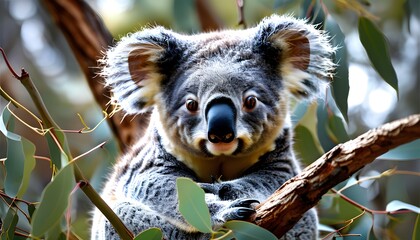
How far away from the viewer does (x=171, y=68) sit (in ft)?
8.61

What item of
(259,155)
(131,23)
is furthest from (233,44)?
(131,23)

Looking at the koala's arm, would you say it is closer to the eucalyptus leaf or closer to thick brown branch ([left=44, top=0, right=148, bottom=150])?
the eucalyptus leaf

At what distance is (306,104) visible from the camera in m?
2.91

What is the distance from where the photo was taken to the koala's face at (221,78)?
2340 mm

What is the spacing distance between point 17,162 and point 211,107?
26.1 inches

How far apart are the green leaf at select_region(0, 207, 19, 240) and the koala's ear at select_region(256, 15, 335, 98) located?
1114 millimetres

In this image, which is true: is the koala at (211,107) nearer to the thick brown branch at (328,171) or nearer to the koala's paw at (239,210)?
the koala's paw at (239,210)

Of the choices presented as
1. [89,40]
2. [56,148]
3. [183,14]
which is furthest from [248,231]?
[89,40]

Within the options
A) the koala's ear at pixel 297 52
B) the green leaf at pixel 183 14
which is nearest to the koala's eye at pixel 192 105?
the koala's ear at pixel 297 52

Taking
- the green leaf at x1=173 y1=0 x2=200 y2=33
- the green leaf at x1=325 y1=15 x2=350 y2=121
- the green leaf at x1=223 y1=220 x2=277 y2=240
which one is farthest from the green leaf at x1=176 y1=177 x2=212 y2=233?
the green leaf at x1=173 y1=0 x2=200 y2=33

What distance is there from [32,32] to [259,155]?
581 centimetres

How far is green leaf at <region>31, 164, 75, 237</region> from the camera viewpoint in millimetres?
1639

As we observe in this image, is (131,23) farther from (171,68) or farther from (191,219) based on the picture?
(191,219)

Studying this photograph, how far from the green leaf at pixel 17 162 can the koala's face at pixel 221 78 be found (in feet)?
1.94
